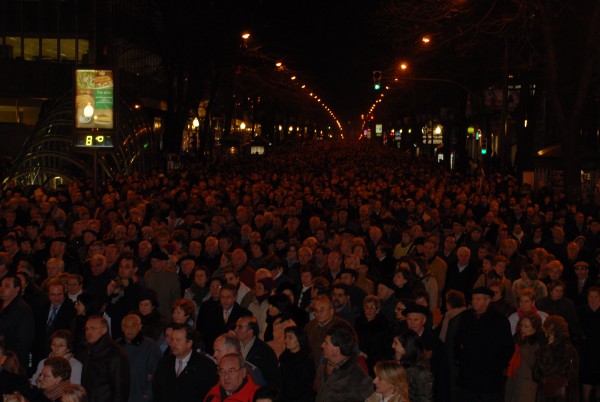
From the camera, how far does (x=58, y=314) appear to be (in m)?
10.6

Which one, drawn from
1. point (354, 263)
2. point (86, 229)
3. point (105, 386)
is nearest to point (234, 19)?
point (86, 229)

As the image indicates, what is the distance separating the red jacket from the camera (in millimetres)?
7031

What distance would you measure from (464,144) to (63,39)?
23.3 metres

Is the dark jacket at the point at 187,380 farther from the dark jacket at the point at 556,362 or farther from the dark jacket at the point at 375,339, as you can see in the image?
the dark jacket at the point at 556,362

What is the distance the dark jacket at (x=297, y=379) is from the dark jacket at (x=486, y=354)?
2.26 m

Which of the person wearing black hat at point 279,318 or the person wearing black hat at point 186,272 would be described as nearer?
the person wearing black hat at point 279,318

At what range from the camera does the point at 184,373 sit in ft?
→ 26.3

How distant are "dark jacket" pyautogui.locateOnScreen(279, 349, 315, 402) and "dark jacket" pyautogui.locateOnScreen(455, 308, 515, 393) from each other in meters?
2.26

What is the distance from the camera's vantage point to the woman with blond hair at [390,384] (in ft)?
22.5

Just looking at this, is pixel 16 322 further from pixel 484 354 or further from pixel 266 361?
pixel 484 354

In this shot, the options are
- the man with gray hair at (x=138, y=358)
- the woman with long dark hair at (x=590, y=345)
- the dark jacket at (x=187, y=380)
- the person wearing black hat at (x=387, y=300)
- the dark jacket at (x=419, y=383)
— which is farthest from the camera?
the person wearing black hat at (x=387, y=300)

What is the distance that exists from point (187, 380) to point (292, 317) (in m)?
1.64

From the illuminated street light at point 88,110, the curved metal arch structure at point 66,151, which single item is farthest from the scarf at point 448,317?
the curved metal arch structure at point 66,151

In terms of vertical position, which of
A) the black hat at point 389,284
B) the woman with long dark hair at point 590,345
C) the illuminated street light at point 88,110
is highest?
the illuminated street light at point 88,110
